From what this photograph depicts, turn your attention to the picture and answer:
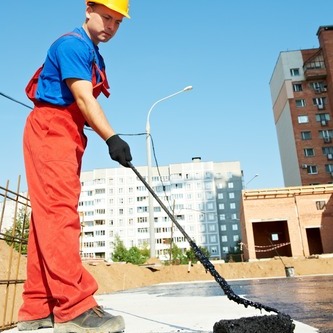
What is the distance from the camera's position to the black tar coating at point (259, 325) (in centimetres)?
162

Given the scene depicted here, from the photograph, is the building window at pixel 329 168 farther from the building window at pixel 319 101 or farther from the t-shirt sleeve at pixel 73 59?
the t-shirt sleeve at pixel 73 59

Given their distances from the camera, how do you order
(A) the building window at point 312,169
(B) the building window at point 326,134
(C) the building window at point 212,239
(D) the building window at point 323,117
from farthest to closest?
(C) the building window at point 212,239, (D) the building window at point 323,117, (B) the building window at point 326,134, (A) the building window at point 312,169

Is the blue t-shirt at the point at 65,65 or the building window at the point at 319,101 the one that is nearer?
the blue t-shirt at the point at 65,65

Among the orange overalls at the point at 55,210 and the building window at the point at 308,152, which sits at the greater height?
the building window at the point at 308,152

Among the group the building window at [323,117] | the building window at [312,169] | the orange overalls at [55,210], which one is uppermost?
the building window at [323,117]

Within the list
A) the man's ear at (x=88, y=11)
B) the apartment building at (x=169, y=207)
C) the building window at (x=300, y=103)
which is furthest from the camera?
the apartment building at (x=169, y=207)

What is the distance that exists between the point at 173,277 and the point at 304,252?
543 inches

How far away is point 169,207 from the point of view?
82438 mm

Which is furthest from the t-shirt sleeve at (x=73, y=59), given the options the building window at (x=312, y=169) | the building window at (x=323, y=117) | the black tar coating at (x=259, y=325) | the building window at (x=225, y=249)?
the building window at (x=225, y=249)

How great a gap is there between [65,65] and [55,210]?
83 cm

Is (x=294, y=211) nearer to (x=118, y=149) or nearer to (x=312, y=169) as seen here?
(x=312, y=169)

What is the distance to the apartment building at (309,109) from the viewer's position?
46312mm

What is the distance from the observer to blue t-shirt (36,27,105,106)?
7.09 ft

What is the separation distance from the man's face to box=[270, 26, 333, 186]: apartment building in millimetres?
46940
